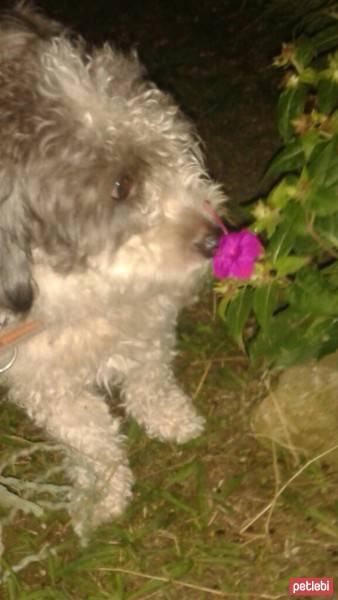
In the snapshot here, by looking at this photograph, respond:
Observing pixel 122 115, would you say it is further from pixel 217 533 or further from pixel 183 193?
pixel 217 533

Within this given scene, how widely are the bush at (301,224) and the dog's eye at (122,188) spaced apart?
294 millimetres

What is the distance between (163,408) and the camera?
2590 millimetres

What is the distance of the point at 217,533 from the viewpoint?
247 cm

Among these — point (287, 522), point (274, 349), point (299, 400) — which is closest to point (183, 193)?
point (274, 349)

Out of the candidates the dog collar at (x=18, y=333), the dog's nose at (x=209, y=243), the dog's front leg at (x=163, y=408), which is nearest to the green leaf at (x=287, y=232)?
the dog's nose at (x=209, y=243)

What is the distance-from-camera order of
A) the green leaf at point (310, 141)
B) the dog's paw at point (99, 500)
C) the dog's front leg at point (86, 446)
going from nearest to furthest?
the green leaf at point (310, 141), the dog's front leg at point (86, 446), the dog's paw at point (99, 500)

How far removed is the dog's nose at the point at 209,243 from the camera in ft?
5.77

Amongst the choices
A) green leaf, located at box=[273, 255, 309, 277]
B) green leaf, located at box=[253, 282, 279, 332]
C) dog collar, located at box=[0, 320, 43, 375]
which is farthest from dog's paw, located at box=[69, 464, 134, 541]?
green leaf, located at box=[273, 255, 309, 277]

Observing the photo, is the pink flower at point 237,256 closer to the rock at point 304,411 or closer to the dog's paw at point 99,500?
the rock at point 304,411

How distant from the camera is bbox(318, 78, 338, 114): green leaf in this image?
5.83 feet

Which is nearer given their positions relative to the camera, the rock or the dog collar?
the dog collar

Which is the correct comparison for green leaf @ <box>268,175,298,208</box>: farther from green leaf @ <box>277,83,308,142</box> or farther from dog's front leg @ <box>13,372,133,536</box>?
dog's front leg @ <box>13,372,133,536</box>

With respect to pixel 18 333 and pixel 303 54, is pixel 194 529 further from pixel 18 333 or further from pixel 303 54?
pixel 303 54

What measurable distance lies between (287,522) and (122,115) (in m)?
1.43
